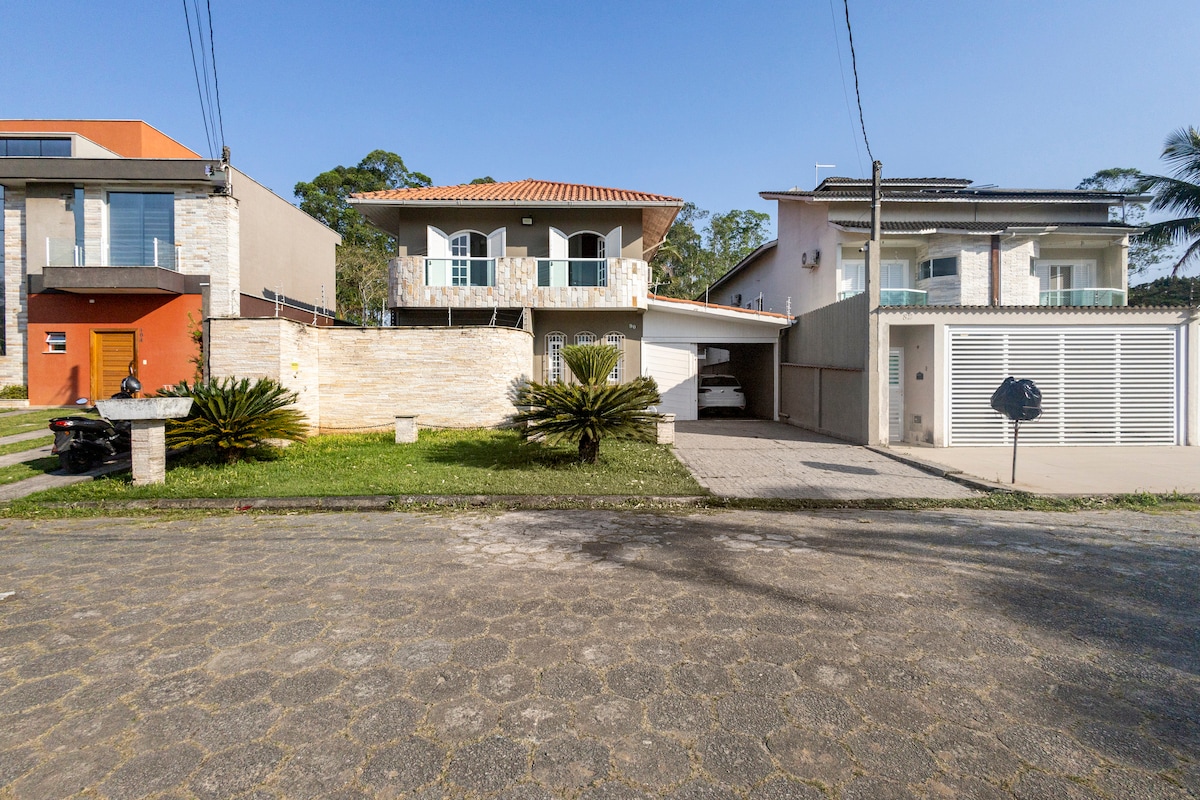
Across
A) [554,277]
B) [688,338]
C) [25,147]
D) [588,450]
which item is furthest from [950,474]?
[25,147]

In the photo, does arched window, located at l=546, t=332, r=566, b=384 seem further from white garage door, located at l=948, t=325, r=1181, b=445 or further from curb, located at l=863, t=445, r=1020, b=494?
white garage door, located at l=948, t=325, r=1181, b=445

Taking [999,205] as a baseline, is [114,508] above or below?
below

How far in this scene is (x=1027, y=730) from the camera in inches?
105

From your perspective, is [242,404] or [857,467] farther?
[857,467]

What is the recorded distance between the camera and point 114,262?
18.7 m

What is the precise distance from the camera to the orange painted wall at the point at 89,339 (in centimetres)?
1870

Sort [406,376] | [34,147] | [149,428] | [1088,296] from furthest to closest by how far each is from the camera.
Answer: [34,147] → [1088,296] → [406,376] → [149,428]

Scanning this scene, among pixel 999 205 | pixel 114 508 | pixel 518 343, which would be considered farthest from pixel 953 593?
pixel 999 205

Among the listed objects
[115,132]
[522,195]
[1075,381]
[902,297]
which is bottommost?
[1075,381]

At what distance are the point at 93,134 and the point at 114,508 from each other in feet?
91.7

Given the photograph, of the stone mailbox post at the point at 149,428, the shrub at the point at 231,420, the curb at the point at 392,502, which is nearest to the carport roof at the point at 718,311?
the curb at the point at 392,502

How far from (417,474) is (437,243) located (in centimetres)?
1095

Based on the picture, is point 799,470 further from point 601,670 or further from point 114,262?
point 114,262

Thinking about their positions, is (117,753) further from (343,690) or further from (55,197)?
(55,197)
